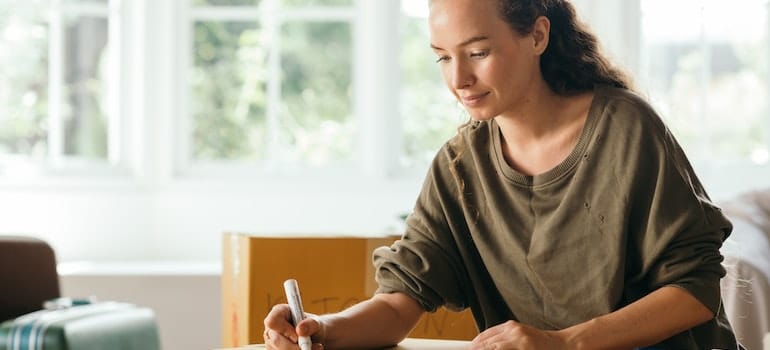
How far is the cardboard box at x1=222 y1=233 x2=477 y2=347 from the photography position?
7.34ft

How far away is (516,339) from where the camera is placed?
1.44 m

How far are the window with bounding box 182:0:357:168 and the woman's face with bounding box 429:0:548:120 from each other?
2347 mm

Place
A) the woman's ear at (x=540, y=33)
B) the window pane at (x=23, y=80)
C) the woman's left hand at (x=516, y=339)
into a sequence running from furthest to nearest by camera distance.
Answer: the window pane at (x=23, y=80)
the woman's ear at (x=540, y=33)
the woman's left hand at (x=516, y=339)

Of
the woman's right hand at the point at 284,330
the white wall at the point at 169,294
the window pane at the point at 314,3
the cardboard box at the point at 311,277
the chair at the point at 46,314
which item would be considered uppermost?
the window pane at the point at 314,3

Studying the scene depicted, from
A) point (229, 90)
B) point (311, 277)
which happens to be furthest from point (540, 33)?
point (229, 90)

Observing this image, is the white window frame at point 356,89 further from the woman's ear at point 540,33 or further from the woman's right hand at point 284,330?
the woman's right hand at point 284,330

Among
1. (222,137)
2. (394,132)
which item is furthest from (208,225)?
(394,132)

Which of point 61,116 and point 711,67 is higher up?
point 711,67

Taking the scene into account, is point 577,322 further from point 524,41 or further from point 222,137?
point 222,137

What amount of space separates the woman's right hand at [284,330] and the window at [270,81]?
2.45m

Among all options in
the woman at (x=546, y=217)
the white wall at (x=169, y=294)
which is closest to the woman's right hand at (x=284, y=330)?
the woman at (x=546, y=217)

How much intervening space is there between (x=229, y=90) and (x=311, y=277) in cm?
181

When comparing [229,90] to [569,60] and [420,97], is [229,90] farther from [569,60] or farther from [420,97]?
[569,60]

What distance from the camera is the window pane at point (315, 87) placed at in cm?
396
